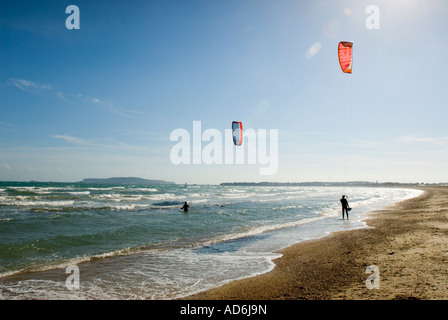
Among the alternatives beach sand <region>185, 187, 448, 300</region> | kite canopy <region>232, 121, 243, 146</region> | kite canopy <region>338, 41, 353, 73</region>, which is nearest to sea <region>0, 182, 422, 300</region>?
A: beach sand <region>185, 187, 448, 300</region>

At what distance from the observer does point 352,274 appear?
580 centimetres

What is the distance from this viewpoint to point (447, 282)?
4766mm

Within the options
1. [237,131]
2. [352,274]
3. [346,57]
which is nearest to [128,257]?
[352,274]

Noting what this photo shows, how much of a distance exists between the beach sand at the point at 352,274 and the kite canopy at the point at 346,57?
24.5ft

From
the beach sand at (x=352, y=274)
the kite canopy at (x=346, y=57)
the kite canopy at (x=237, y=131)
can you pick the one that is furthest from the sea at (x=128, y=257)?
the kite canopy at (x=237, y=131)

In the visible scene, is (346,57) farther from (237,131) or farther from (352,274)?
(352,274)

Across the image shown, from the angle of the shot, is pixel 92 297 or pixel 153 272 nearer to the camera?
pixel 92 297

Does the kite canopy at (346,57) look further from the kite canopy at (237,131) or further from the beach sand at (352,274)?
the kite canopy at (237,131)

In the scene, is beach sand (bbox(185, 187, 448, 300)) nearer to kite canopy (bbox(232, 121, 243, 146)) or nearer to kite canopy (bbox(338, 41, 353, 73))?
kite canopy (bbox(338, 41, 353, 73))

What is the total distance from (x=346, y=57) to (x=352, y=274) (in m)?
10.1
